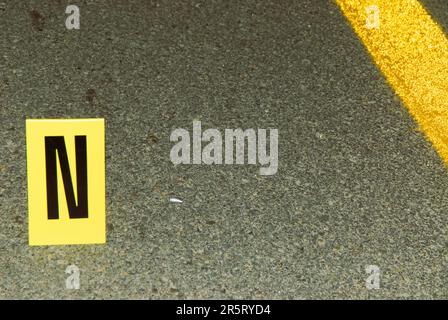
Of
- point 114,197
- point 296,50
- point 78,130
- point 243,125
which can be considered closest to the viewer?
point 78,130

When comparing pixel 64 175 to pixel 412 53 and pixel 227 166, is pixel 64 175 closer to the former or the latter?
pixel 227 166

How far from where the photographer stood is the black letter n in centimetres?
230

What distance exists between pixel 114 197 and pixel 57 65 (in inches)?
25.3

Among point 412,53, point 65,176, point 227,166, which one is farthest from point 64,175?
point 412,53

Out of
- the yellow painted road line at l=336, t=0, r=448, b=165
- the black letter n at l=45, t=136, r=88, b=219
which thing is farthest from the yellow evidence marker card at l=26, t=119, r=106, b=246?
the yellow painted road line at l=336, t=0, r=448, b=165

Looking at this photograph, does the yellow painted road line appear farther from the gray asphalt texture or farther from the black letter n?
the black letter n

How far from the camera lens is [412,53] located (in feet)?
10.1

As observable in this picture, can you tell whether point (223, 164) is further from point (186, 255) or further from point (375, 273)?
point (375, 273)

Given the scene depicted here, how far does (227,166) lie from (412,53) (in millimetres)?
946

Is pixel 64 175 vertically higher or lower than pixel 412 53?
lower

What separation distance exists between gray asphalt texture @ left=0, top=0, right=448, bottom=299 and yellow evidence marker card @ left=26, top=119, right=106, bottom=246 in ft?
0.37

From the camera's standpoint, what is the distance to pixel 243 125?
2.77 metres

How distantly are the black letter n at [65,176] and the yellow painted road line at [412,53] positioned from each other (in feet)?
4.05
